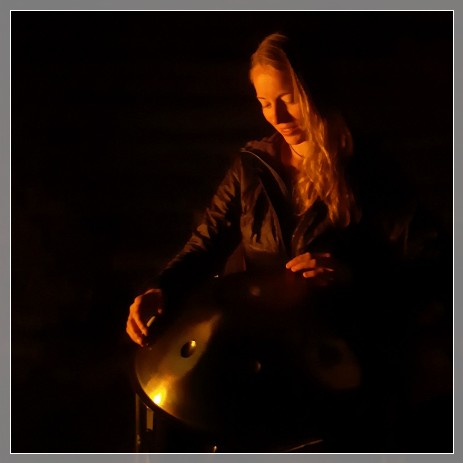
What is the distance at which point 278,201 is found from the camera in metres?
1.57

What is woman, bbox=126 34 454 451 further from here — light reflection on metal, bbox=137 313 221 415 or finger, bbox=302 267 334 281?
light reflection on metal, bbox=137 313 221 415

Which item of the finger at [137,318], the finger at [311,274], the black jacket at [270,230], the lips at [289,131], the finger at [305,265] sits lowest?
the finger at [137,318]

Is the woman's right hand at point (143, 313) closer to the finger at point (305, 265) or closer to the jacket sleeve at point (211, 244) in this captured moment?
the jacket sleeve at point (211, 244)

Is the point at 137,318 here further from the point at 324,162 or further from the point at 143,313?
the point at 324,162

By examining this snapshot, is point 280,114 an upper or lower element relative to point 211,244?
upper

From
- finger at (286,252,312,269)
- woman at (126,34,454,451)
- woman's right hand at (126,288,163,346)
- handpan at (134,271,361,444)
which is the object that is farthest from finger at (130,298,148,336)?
finger at (286,252,312,269)

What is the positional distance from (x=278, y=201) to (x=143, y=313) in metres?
0.44

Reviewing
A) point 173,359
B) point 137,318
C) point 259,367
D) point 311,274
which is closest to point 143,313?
point 137,318

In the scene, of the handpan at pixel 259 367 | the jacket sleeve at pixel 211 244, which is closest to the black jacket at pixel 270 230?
the jacket sleeve at pixel 211 244

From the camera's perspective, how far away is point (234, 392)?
58.0 inches

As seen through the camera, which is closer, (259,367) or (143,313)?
(259,367)

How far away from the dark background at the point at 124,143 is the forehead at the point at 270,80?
1.2 inches

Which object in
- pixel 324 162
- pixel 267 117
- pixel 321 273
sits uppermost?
pixel 267 117

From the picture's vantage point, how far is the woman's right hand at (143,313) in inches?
63.1
